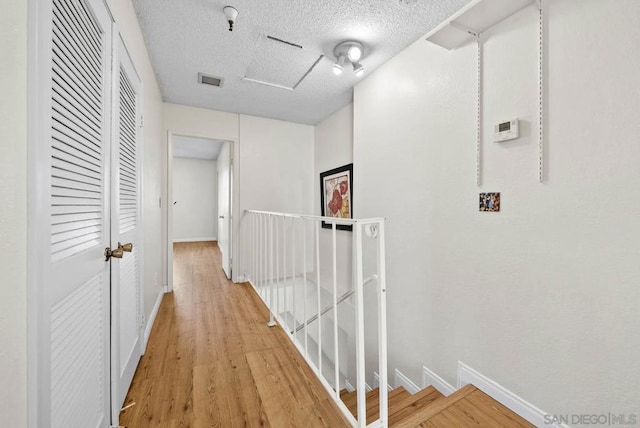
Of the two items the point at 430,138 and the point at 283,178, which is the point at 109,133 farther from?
the point at 283,178

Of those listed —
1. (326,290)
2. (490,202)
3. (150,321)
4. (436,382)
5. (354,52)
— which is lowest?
(436,382)

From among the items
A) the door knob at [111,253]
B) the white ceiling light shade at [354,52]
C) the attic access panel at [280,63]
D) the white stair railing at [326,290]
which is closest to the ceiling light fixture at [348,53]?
the white ceiling light shade at [354,52]

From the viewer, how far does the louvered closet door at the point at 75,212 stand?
689 mm

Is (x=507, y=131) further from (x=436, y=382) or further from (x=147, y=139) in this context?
(x=147, y=139)

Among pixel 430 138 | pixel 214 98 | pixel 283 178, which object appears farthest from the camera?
pixel 283 178

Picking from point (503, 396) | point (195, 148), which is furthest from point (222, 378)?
point (195, 148)

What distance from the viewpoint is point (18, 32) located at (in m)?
0.59

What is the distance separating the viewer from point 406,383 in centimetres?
205

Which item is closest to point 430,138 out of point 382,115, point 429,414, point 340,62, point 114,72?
point 382,115

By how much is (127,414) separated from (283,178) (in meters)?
2.97

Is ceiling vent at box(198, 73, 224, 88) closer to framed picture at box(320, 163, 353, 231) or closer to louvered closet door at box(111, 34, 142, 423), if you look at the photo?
louvered closet door at box(111, 34, 142, 423)

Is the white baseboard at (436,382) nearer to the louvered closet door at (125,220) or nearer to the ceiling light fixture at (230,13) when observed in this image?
the louvered closet door at (125,220)

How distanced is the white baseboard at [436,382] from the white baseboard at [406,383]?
11 cm

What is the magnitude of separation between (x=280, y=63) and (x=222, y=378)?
2.47m
